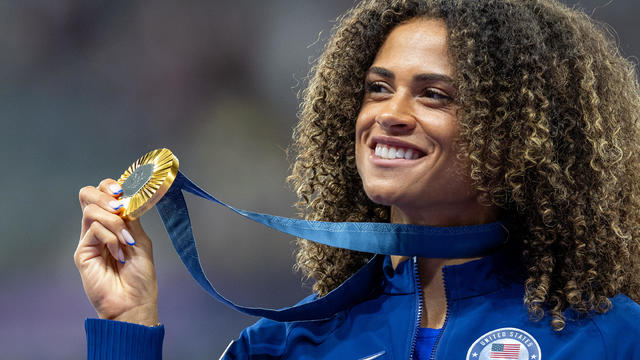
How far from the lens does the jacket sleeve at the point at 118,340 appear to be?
2.12m

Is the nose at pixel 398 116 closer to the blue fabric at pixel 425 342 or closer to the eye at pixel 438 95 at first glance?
the eye at pixel 438 95

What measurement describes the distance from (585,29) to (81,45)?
2.79 m

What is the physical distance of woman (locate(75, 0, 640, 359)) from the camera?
2.12 meters

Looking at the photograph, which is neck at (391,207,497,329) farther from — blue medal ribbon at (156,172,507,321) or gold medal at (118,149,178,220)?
gold medal at (118,149,178,220)

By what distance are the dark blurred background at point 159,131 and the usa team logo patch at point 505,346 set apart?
1.90 meters

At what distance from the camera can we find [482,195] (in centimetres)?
221

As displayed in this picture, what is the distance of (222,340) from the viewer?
3.79 meters

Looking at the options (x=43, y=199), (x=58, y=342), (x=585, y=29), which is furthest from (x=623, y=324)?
(x=43, y=199)

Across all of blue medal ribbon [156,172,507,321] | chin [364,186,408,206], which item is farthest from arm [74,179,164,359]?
chin [364,186,408,206]

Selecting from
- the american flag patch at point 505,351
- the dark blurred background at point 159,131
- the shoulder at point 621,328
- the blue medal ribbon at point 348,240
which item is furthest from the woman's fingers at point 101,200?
the dark blurred background at point 159,131

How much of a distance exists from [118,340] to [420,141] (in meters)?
0.93

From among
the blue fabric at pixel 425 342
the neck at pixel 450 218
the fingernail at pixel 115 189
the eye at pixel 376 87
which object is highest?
the fingernail at pixel 115 189

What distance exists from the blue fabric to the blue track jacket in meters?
0.04

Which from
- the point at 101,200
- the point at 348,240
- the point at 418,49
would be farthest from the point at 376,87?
the point at 101,200
